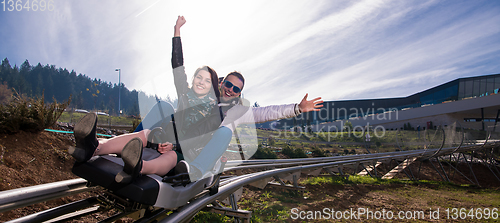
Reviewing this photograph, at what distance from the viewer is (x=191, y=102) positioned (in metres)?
2.36

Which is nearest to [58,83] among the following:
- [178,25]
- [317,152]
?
[317,152]

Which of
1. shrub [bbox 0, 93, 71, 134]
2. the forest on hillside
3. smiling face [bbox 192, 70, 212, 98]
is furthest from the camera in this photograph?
the forest on hillside

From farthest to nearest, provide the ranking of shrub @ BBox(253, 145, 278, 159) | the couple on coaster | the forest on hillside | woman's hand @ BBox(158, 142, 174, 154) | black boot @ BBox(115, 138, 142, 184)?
1. the forest on hillside
2. shrub @ BBox(253, 145, 278, 159)
3. woman's hand @ BBox(158, 142, 174, 154)
4. the couple on coaster
5. black boot @ BBox(115, 138, 142, 184)

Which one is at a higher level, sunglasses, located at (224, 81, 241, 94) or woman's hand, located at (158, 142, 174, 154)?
sunglasses, located at (224, 81, 241, 94)

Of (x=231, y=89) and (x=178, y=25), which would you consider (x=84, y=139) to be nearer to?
(x=231, y=89)

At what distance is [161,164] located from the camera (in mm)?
1933

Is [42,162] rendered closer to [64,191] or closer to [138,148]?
[64,191]

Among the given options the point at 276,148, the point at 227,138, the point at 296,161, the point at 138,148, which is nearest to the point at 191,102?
the point at 227,138

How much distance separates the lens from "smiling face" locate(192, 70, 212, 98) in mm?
2422

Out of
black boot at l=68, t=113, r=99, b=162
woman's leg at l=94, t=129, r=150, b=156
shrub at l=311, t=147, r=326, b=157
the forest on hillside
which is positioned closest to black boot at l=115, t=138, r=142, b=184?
black boot at l=68, t=113, r=99, b=162

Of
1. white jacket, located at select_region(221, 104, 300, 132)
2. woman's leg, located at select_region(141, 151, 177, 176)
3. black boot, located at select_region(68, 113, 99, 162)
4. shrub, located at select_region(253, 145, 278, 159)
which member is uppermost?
white jacket, located at select_region(221, 104, 300, 132)

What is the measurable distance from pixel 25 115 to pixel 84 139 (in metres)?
3.91

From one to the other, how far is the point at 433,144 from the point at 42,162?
14624 millimetres

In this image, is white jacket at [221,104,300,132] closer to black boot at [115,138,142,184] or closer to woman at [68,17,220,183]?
woman at [68,17,220,183]
